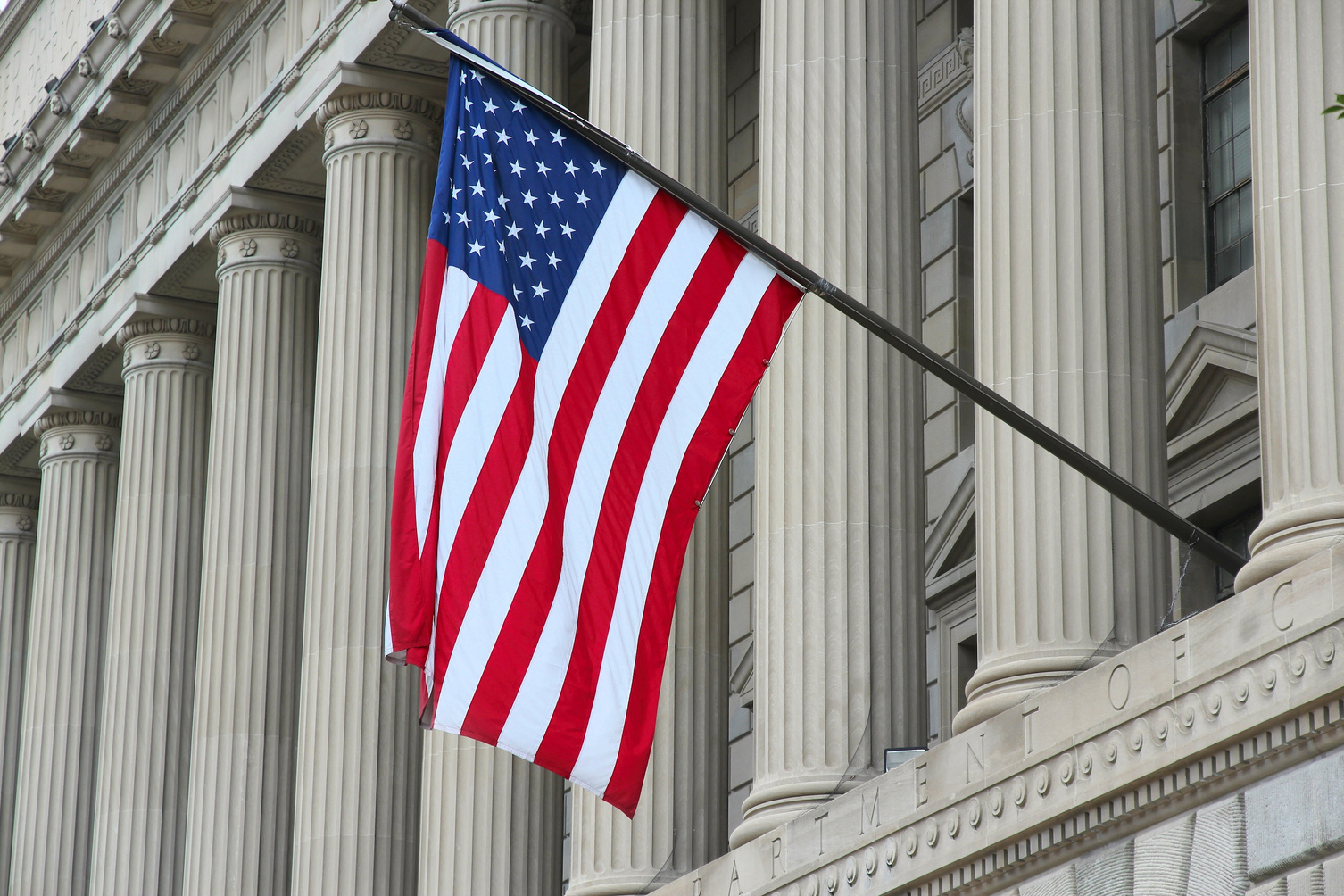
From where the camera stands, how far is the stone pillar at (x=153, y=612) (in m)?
38.6

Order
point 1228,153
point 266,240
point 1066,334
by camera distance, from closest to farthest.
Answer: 1. point 1066,334
2. point 1228,153
3. point 266,240

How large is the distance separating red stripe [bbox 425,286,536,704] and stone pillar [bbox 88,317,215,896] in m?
22.0

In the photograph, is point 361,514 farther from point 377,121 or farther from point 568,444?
point 568,444

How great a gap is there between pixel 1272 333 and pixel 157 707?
86.5 feet

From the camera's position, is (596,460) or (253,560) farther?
(253,560)

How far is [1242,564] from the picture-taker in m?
17.5

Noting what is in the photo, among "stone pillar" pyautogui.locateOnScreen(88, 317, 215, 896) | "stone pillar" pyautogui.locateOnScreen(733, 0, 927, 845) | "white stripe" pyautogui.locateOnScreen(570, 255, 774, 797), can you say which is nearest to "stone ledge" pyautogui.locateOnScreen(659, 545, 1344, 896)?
"stone pillar" pyautogui.locateOnScreen(733, 0, 927, 845)

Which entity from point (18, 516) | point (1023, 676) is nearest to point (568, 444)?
point (1023, 676)

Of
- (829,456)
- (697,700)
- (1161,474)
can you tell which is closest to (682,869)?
(697,700)

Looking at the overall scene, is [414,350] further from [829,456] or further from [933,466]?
[933,466]

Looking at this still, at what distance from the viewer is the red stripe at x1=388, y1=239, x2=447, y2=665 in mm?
18156

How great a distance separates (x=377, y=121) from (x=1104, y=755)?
20581 mm

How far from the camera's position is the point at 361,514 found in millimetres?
32938

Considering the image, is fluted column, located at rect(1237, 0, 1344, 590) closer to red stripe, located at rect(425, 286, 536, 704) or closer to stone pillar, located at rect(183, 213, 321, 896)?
red stripe, located at rect(425, 286, 536, 704)
